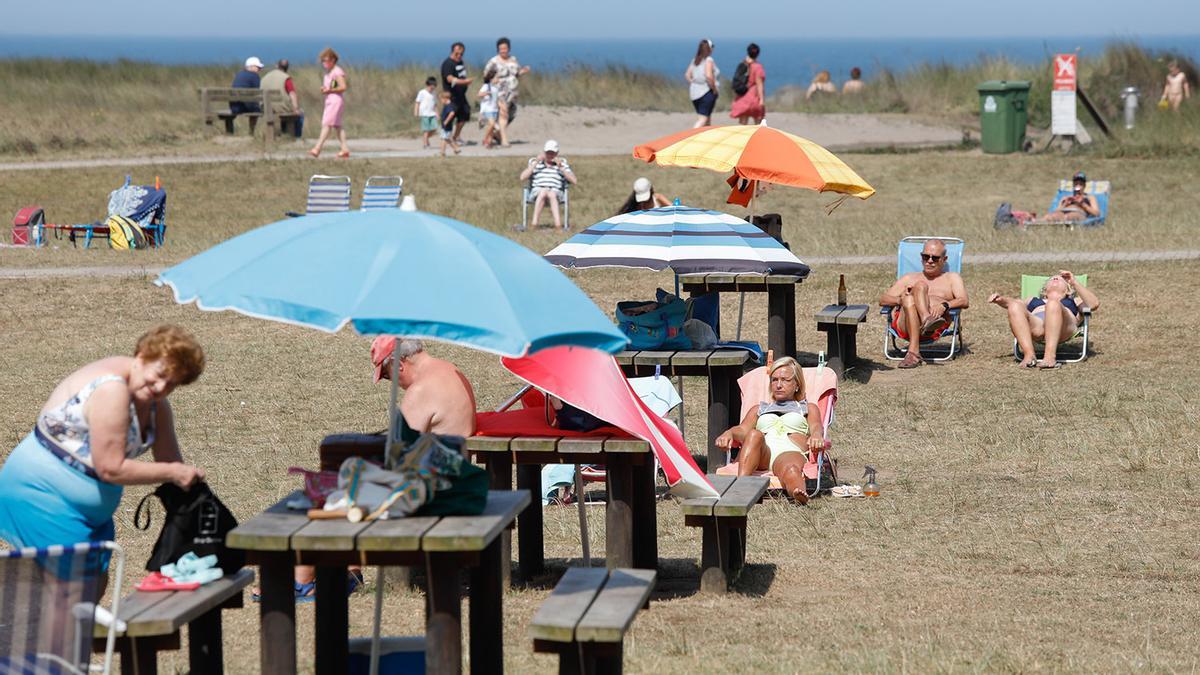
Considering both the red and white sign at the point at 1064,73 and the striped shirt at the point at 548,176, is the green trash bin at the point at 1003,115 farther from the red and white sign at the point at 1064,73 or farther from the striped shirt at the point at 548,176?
the striped shirt at the point at 548,176

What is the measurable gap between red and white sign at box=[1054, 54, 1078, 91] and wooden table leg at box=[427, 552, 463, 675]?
23.0 meters

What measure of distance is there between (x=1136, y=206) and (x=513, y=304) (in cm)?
1882

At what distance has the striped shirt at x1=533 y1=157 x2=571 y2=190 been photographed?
20438 millimetres

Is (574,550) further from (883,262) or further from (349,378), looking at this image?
(883,262)

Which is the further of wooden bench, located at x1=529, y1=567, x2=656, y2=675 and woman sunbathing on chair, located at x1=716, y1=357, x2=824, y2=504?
woman sunbathing on chair, located at x1=716, y1=357, x2=824, y2=504

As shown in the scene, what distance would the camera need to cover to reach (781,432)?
8.77 metres

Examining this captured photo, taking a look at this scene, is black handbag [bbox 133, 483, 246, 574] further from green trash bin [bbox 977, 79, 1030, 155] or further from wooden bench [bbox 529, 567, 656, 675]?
green trash bin [bbox 977, 79, 1030, 155]

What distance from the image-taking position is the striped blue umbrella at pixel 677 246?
30.8 ft

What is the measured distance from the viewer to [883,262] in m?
17.7

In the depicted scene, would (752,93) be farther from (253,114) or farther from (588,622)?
(588,622)

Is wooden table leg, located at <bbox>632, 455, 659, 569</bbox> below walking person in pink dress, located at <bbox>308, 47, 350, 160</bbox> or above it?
below

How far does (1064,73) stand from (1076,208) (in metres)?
6.95

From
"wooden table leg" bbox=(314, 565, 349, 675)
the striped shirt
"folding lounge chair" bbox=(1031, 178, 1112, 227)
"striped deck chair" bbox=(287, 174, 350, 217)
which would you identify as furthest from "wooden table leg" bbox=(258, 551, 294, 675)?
"folding lounge chair" bbox=(1031, 178, 1112, 227)

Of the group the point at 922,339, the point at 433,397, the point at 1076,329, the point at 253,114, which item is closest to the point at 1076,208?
the point at 1076,329
